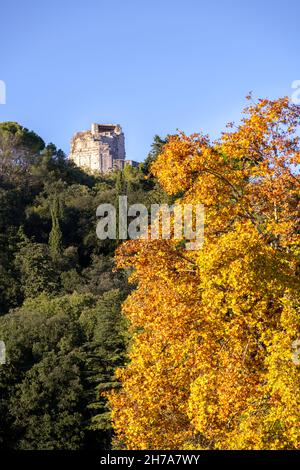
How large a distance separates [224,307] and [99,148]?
8763 cm

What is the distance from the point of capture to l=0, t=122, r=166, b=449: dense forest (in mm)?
30094

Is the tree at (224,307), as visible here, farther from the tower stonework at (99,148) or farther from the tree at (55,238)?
the tower stonework at (99,148)

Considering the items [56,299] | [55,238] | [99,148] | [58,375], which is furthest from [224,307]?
[99,148]

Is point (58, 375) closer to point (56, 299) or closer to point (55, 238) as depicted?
point (56, 299)

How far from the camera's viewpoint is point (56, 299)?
38656mm

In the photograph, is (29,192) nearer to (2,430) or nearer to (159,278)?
(2,430)

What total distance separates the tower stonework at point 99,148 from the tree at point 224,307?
80.4 meters

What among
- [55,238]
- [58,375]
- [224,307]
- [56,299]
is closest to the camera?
[224,307]

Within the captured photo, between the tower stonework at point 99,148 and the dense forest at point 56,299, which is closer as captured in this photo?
the dense forest at point 56,299

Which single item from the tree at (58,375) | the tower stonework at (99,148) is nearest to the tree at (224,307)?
the tree at (58,375)

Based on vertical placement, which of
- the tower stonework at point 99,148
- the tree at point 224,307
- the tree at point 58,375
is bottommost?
the tree at point 58,375

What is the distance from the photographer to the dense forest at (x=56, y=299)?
30094 millimetres

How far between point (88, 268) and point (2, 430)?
733 inches

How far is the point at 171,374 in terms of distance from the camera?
535 inches
